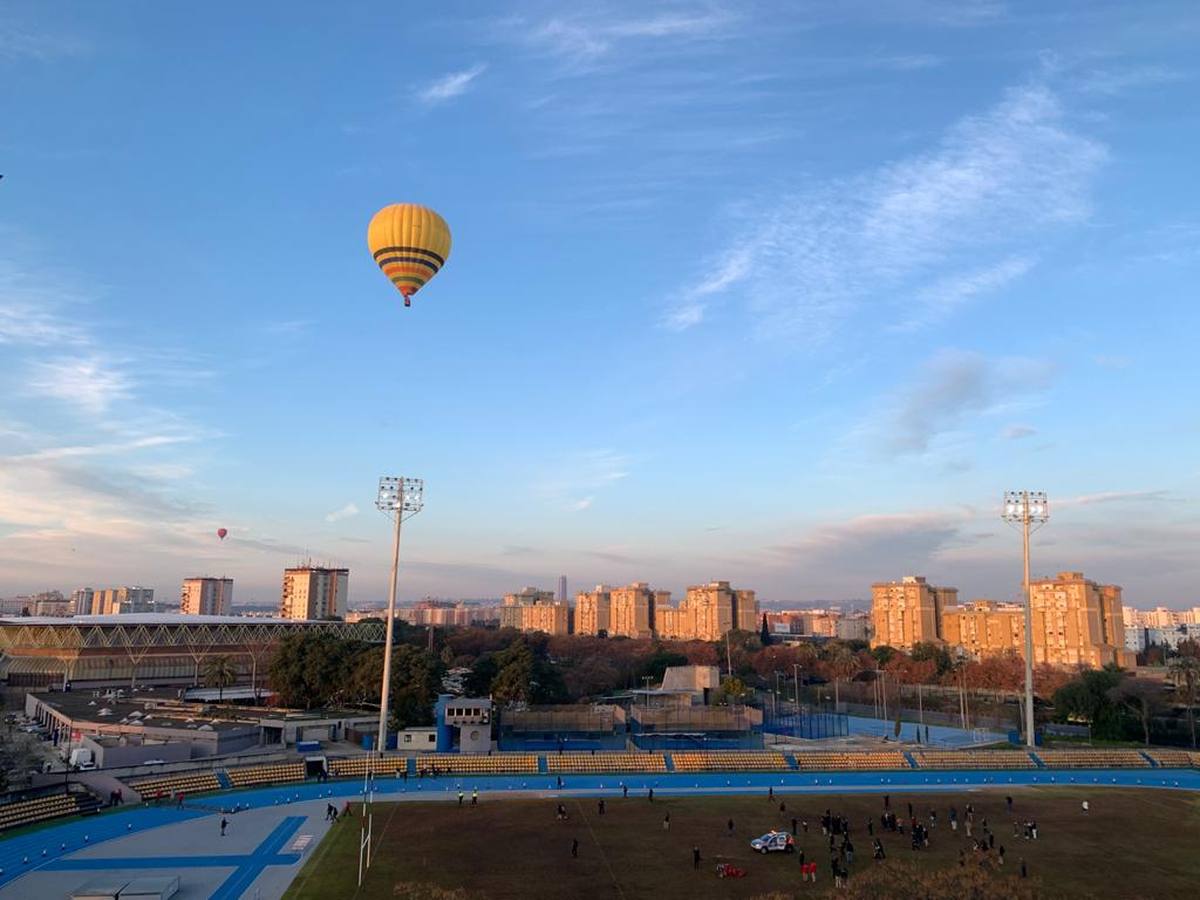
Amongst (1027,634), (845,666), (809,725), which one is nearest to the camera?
(1027,634)

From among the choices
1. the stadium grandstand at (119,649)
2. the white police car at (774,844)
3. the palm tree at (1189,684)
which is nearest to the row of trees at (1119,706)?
the palm tree at (1189,684)

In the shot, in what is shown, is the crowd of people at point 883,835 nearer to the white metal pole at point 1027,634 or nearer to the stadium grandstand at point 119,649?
A: the white metal pole at point 1027,634

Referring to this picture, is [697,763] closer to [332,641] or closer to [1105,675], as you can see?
[332,641]

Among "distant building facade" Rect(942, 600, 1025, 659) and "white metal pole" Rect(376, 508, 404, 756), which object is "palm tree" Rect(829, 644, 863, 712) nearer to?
"distant building facade" Rect(942, 600, 1025, 659)

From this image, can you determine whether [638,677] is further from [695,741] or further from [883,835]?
[883,835]

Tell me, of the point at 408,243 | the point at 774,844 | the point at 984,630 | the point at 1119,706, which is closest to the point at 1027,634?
the point at 1119,706

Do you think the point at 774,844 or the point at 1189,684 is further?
the point at 1189,684

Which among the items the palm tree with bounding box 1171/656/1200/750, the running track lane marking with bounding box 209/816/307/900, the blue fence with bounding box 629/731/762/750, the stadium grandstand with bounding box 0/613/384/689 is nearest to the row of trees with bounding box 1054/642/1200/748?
the palm tree with bounding box 1171/656/1200/750
